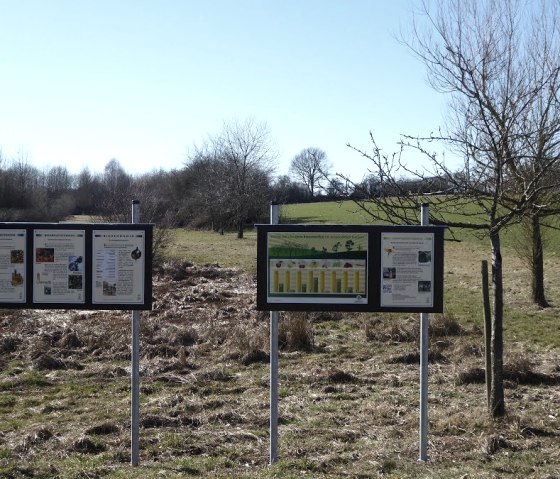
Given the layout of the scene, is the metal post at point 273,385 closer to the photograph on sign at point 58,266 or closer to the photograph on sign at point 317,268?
the photograph on sign at point 317,268

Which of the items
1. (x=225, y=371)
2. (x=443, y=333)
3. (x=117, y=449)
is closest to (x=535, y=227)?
(x=443, y=333)

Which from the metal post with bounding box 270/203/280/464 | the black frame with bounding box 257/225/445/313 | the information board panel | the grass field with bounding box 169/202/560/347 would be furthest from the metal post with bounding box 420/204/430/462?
the grass field with bounding box 169/202/560/347

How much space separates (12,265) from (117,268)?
1.06m

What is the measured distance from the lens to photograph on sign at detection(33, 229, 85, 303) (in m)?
6.79

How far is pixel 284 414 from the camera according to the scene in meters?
8.46

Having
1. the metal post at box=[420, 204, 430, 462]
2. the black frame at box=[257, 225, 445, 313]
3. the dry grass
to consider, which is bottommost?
the dry grass

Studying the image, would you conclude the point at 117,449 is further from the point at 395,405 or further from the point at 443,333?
the point at 443,333

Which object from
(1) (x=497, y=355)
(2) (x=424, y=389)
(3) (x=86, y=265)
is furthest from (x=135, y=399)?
(1) (x=497, y=355)

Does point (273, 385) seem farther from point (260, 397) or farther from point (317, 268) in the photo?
point (260, 397)

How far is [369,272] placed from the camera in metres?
6.63

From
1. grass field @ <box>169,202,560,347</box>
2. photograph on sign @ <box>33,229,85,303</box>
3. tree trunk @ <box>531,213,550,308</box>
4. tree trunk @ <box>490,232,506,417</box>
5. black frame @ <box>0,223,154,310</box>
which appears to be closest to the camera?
black frame @ <box>0,223,154,310</box>

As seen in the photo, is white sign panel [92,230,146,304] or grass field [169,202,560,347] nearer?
white sign panel [92,230,146,304]

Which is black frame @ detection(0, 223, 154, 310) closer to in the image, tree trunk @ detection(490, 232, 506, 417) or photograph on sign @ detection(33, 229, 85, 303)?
photograph on sign @ detection(33, 229, 85, 303)

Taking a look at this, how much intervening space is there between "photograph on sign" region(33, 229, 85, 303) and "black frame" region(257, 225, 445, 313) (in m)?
1.70
